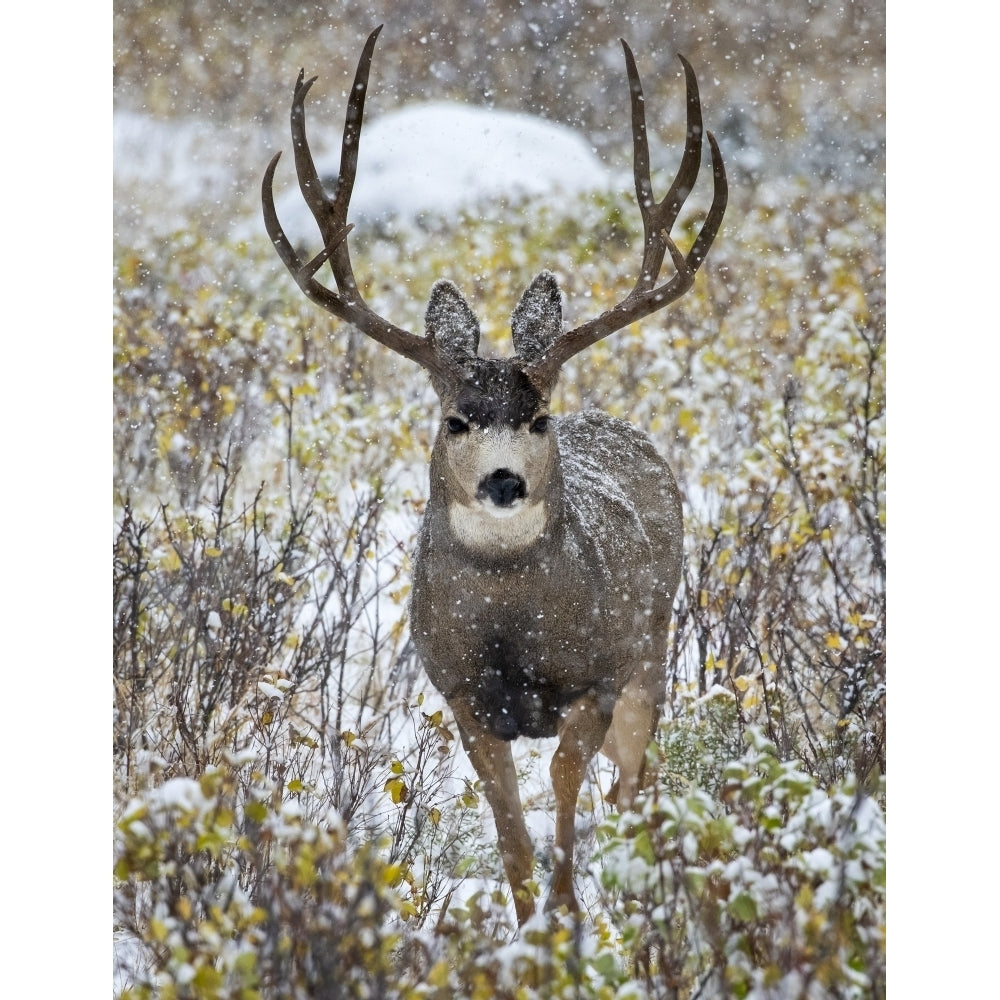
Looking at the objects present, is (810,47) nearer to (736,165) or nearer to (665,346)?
(736,165)

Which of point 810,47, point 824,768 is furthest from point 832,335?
point 824,768

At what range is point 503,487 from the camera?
13.4 feet

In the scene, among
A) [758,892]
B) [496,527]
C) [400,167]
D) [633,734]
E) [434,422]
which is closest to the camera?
[758,892]

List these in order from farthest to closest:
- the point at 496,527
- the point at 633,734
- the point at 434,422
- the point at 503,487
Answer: the point at 434,422 → the point at 633,734 → the point at 496,527 → the point at 503,487

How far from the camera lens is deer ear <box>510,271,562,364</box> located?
440 cm

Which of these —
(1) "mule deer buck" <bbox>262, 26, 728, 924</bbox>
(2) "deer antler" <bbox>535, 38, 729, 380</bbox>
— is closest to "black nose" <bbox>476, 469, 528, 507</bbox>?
(1) "mule deer buck" <bbox>262, 26, 728, 924</bbox>

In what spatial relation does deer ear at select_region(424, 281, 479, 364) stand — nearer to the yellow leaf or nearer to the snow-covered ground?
the snow-covered ground

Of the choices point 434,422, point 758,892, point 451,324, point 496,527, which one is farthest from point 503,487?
point 434,422

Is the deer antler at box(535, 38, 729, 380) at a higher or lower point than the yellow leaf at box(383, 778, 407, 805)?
higher

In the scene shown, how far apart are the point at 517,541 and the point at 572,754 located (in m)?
0.68

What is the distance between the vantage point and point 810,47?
4906 mm

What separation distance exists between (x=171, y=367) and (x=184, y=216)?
62 centimetres

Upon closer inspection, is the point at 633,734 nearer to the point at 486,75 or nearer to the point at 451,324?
the point at 451,324

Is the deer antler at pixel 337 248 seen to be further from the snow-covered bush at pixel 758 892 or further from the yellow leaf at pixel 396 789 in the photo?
the snow-covered bush at pixel 758 892
